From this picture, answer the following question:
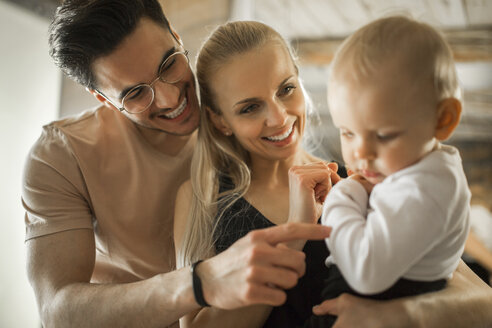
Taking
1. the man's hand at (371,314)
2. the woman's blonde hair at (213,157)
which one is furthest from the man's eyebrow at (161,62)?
the man's hand at (371,314)

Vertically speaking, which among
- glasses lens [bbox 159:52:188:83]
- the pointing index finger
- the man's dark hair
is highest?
the man's dark hair

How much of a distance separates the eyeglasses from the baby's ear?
969mm

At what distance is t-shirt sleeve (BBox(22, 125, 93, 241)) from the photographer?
1511 millimetres

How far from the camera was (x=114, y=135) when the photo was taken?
1.77 meters

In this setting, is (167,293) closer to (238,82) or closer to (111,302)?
(111,302)

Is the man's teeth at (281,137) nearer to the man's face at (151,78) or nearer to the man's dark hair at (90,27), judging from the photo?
the man's face at (151,78)

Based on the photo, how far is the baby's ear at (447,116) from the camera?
2.87 ft

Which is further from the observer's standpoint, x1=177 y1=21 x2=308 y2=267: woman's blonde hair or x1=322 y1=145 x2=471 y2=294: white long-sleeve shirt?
x1=177 y1=21 x2=308 y2=267: woman's blonde hair

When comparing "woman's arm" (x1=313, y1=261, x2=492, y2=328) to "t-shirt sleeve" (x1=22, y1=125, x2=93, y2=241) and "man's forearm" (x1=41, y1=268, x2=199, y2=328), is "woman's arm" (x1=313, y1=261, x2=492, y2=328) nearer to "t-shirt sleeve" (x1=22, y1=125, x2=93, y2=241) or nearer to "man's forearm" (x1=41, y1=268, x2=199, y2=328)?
"man's forearm" (x1=41, y1=268, x2=199, y2=328)

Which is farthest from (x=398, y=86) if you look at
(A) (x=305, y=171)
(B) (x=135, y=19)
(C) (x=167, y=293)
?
(B) (x=135, y=19)

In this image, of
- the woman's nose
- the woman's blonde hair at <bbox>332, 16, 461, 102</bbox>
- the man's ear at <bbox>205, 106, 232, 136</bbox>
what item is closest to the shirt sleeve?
the woman's blonde hair at <bbox>332, 16, 461, 102</bbox>

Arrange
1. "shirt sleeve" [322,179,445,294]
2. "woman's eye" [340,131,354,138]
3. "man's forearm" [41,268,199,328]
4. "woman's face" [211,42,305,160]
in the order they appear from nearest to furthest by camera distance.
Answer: "shirt sleeve" [322,179,445,294]
"woman's eye" [340,131,354,138]
"man's forearm" [41,268,199,328]
"woman's face" [211,42,305,160]

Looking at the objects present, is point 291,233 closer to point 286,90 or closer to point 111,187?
point 286,90

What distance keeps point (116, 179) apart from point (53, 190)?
0.25 m
